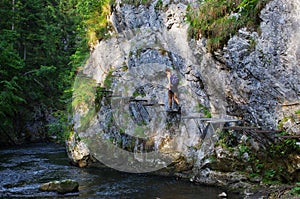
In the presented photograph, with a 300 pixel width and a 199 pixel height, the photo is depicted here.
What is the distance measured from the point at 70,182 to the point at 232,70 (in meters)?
6.47

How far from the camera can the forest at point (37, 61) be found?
65.3ft

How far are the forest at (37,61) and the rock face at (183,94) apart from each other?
3.79m

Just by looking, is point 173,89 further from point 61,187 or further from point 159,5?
point 61,187

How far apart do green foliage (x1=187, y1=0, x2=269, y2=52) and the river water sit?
4.92 metres

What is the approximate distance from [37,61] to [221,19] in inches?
776

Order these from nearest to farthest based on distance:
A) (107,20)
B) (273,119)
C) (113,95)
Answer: (273,119), (113,95), (107,20)

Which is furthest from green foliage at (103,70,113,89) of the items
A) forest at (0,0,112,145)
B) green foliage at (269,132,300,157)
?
green foliage at (269,132,300,157)

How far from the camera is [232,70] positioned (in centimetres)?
1036

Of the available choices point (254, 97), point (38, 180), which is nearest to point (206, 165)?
point (254, 97)

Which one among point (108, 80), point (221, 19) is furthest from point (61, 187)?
point (221, 19)

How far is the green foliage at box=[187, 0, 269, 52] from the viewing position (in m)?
9.64

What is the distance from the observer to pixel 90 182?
11.5 metres

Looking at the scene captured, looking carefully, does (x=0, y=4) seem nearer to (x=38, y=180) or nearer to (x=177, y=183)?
(x=38, y=180)

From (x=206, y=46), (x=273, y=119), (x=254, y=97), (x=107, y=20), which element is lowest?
(x=273, y=119)
